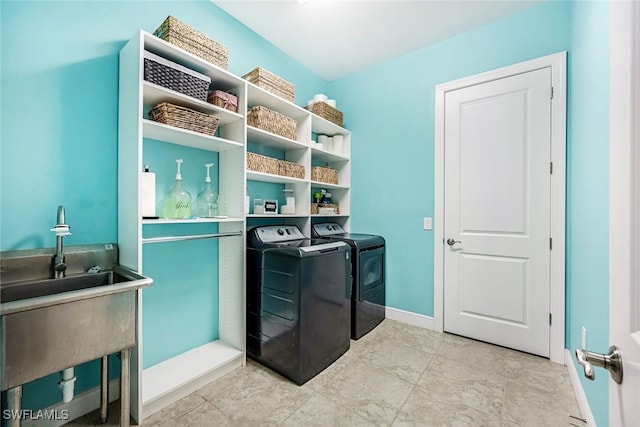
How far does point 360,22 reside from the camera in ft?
8.09

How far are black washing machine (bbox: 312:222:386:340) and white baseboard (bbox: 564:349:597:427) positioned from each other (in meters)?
1.49

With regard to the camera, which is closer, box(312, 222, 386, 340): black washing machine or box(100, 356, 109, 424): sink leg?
box(100, 356, 109, 424): sink leg

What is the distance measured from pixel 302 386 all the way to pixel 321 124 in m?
2.44

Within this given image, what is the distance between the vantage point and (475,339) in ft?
8.25

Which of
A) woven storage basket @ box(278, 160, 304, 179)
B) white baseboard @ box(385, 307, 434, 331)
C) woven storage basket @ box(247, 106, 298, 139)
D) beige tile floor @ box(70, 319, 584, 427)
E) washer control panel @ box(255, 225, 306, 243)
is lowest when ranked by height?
beige tile floor @ box(70, 319, 584, 427)

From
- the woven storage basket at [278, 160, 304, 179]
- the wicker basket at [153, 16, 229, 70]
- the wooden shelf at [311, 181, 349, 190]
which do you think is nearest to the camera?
the wicker basket at [153, 16, 229, 70]

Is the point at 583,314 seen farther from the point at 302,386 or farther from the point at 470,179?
the point at 302,386

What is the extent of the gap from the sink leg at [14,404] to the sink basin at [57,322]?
45 mm

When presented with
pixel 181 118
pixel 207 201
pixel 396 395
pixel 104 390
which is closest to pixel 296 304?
pixel 396 395

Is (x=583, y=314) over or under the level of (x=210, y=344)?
over

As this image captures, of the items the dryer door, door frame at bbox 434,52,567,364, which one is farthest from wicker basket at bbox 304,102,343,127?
door frame at bbox 434,52,567,364

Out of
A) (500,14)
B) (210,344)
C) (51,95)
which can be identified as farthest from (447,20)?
(210,344)

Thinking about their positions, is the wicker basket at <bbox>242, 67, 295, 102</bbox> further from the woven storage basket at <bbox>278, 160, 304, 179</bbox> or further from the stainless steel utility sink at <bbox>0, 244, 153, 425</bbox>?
the stainless steel utility sink at <bbox>0, 244, 153, 425</bbox>

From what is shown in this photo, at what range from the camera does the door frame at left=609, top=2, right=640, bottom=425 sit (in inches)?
19.7
